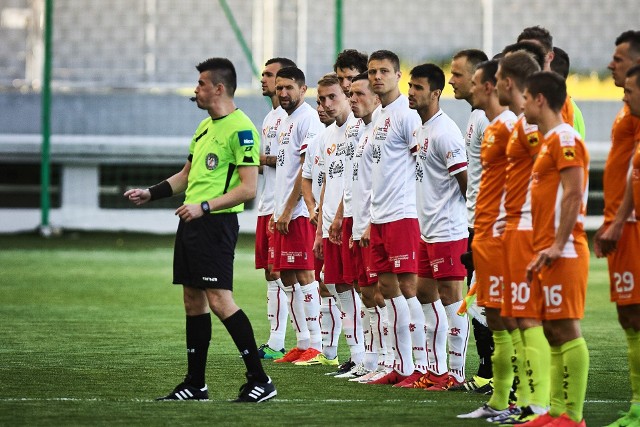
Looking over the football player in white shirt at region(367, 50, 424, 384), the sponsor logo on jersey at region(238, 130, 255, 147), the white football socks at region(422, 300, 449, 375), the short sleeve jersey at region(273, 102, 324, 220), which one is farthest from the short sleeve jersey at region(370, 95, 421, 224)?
the short sleeve jersey at region(273, 102, 324, 220)

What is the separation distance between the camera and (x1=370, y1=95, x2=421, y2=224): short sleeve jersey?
324 inches

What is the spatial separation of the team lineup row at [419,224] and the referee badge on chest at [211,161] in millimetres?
13

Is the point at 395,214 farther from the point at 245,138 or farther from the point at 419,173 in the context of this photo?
the point at 245,138

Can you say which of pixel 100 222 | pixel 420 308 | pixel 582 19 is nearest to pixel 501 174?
pixel 420 308

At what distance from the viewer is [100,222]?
1051 inches

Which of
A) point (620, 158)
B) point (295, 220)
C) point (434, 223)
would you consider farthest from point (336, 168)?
point (620, 158)

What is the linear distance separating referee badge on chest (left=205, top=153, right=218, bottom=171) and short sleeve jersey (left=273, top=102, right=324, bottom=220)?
8.26 feet

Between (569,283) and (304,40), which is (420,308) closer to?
(569,283)

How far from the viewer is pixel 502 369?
22.2 feet

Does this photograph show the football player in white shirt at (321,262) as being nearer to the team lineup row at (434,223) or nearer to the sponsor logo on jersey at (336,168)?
the team lineup row at (434,223)

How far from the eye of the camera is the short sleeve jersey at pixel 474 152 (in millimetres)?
7801

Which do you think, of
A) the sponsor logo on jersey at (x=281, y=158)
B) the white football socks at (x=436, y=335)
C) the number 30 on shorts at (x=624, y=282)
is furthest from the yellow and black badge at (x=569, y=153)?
the sponsor logo on jersey at (x=281, y=158)

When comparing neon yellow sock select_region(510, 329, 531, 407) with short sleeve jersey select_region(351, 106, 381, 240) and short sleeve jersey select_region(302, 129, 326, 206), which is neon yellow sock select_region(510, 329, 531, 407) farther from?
short sleeve jersey select_region(302, 129, 326, 206)

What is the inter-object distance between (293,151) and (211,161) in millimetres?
2665
